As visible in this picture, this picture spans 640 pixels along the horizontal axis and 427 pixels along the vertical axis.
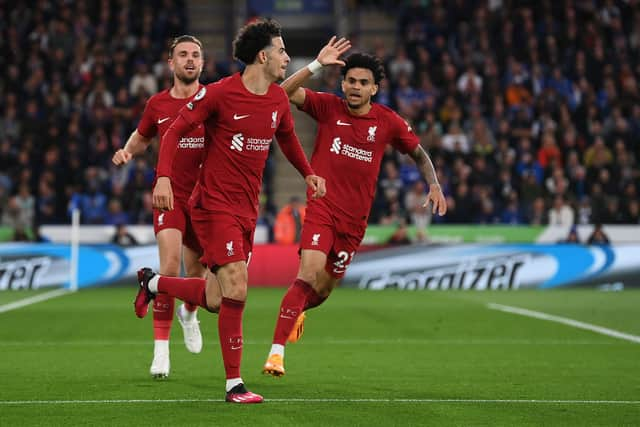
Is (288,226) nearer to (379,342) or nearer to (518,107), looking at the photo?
(518,107)

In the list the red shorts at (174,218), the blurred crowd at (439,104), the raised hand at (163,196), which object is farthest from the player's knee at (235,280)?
the blurred crowd at (439,104)

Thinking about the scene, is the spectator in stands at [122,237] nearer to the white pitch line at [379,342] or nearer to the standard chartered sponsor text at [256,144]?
the white pitch line at [379,342]

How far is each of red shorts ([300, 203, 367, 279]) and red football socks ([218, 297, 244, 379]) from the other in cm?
170

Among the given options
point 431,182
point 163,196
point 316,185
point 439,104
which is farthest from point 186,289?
point 439,104

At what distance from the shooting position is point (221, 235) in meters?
7.54

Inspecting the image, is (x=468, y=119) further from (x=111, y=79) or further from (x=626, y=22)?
(x=111, y=79)

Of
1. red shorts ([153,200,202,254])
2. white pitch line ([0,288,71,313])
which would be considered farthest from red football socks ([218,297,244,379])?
white pitch line ([0,288,71,313])

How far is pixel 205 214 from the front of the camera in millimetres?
7676

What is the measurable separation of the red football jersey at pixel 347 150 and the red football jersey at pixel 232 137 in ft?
5.33

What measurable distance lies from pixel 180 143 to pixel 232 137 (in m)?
1.50

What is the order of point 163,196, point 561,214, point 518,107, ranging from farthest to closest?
point 518,107, point 561,214, point 163,196

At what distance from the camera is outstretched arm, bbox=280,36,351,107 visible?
8.64m

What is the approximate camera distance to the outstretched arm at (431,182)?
29.5 feet

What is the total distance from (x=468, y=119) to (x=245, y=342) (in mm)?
15343
